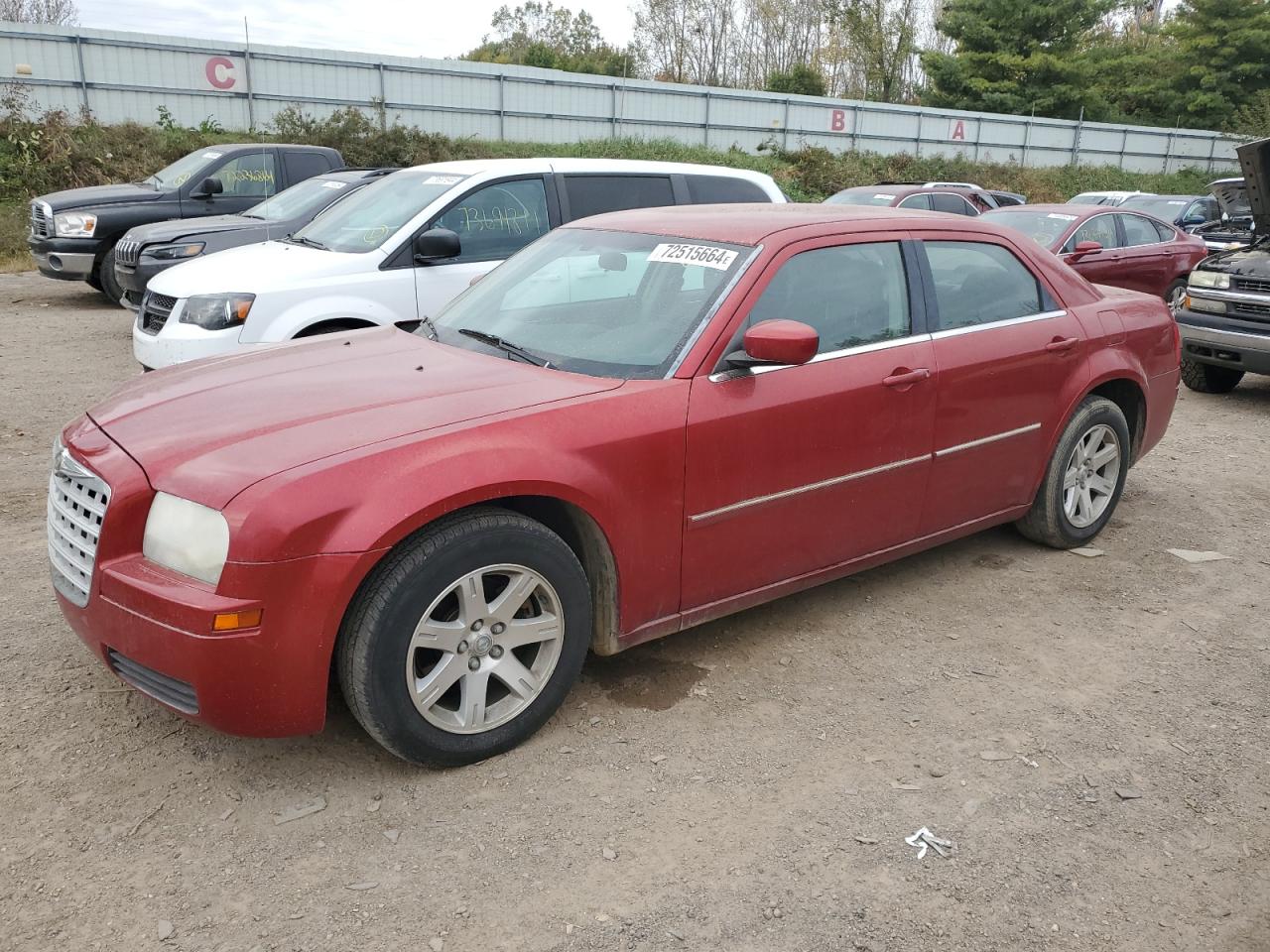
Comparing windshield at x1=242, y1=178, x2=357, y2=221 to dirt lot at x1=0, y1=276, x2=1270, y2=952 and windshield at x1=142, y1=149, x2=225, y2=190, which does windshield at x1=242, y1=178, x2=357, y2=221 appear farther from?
dirt lot at x1=0, y1=276, x2=1270, y2=952

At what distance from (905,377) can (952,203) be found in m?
12.4

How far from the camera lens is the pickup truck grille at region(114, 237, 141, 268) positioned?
9.71 metres

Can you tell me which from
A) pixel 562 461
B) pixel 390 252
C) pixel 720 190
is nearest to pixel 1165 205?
pixel 720 190

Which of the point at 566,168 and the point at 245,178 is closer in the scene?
the point at 566,168

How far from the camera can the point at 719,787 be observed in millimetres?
3254

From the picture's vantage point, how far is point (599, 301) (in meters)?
4.20

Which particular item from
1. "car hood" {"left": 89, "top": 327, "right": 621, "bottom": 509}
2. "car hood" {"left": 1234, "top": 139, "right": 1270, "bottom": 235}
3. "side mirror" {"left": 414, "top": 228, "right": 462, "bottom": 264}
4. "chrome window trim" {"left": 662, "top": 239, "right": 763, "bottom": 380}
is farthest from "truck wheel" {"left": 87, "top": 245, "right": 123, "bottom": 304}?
"car hood" {"left": 1234, "top": 139, "right": 1270, "bottom": 235}

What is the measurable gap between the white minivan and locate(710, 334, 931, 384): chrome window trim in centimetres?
357

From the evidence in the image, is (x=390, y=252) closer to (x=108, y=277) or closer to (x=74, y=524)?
(x=74, y=524)

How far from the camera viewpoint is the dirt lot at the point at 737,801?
105 inches

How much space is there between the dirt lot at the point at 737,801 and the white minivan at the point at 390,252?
252 cm

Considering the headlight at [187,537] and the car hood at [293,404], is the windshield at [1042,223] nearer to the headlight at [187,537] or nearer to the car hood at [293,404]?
the car hood at [293,404]

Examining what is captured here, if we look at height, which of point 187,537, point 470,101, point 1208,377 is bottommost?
point 1208,377

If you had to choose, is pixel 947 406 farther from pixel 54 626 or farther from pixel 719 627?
pixel 54 626
